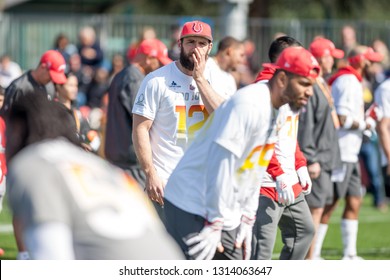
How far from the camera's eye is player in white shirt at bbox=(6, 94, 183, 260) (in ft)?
13.5

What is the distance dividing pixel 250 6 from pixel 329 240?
15472 millimetres

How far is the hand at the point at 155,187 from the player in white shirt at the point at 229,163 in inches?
53.7

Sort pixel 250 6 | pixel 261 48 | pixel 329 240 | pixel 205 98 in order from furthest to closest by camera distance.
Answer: pixel 250 6 → pixel 261 48 → pixel 329 240 → pixel 205 98

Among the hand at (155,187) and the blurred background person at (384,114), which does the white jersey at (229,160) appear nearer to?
the hand at (155,187)

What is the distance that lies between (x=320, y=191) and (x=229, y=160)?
5.05 meters

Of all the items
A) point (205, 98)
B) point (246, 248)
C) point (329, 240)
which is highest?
point (205, 98)

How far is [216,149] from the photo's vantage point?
244 inches

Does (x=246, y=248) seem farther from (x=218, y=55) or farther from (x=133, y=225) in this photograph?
(x=218, y=55)

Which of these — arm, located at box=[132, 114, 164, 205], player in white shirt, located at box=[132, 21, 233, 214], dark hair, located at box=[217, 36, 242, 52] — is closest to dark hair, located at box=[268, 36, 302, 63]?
player in white shirt, located at box=[132, 21, 233, 214]

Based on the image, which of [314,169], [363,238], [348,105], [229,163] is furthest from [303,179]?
[363,238]

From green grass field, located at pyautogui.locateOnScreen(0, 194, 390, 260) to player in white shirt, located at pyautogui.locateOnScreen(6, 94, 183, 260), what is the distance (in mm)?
6662

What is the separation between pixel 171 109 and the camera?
8312mm

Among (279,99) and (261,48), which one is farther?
(261,48)
